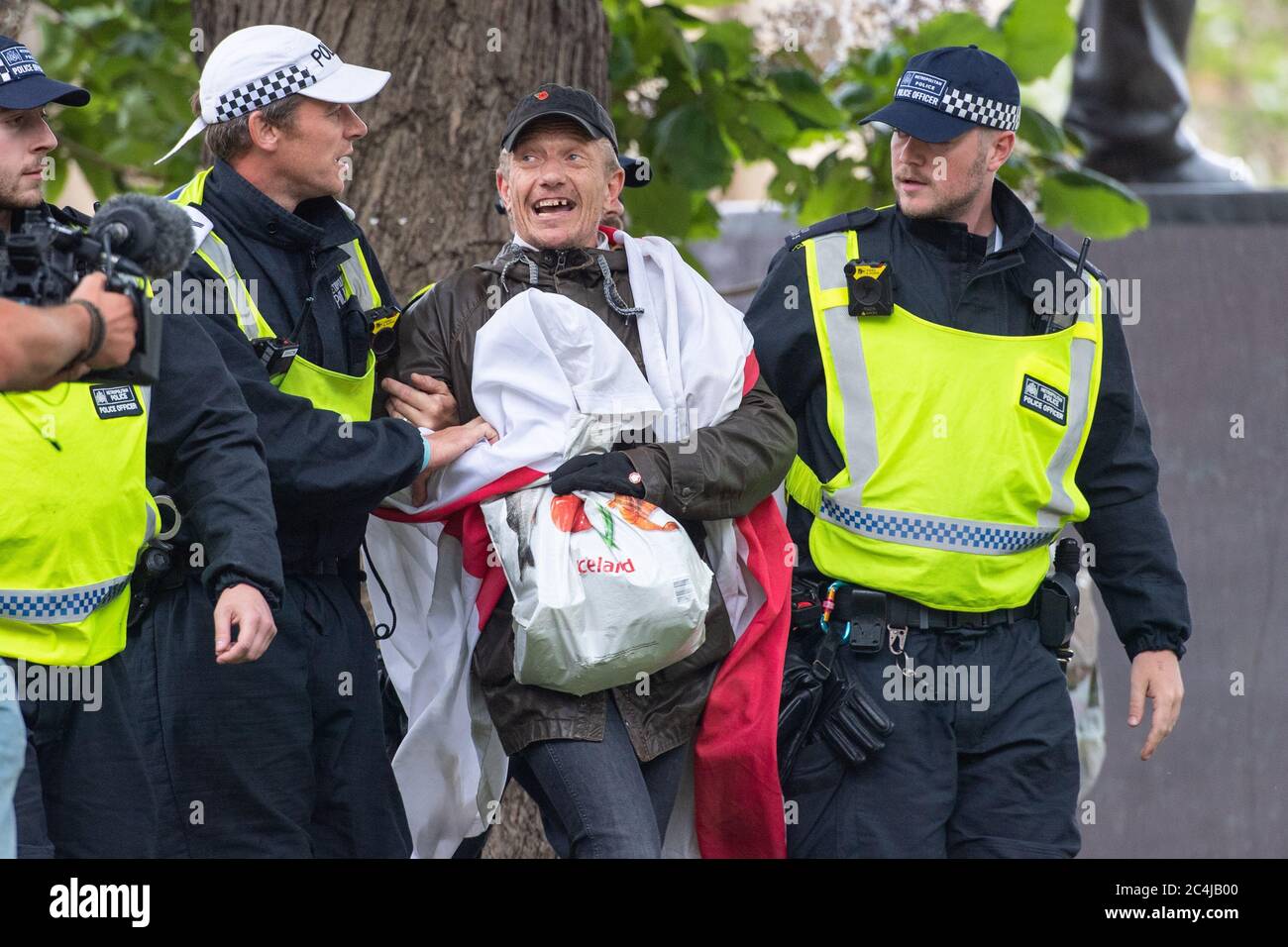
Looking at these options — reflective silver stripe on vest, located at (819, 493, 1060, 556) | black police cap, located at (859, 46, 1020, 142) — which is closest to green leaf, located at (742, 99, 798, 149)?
black police cap, located at (859, 46, 1020, 142)

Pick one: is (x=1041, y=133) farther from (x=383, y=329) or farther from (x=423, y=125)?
(x=383, y=329)

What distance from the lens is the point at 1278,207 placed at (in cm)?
768

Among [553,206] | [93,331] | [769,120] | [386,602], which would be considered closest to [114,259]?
[93,331]

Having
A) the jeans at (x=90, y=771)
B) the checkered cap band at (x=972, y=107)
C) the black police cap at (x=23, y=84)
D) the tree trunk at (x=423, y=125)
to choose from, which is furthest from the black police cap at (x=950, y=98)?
the jeans at (x=90, y=771)

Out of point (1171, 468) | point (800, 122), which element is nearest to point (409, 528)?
point (800, 122)

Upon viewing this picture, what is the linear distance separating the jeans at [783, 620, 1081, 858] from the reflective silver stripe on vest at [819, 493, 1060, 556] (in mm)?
199

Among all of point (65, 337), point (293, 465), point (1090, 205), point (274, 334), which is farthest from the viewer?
point (1090, 205)

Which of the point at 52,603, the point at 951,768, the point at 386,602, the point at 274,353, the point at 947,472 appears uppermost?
the point at 274,353

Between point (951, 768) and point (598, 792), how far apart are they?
0.86 meters

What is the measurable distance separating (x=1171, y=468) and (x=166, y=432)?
494 centimetres

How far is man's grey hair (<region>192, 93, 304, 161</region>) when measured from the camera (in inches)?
170

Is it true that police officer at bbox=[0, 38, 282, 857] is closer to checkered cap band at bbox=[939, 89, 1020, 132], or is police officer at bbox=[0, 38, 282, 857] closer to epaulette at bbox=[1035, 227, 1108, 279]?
checkered cap band at bbox=[939, 89, 1020, 132]

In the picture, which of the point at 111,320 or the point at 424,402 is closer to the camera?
the point at 111,320

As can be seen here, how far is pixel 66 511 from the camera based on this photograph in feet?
12.5
